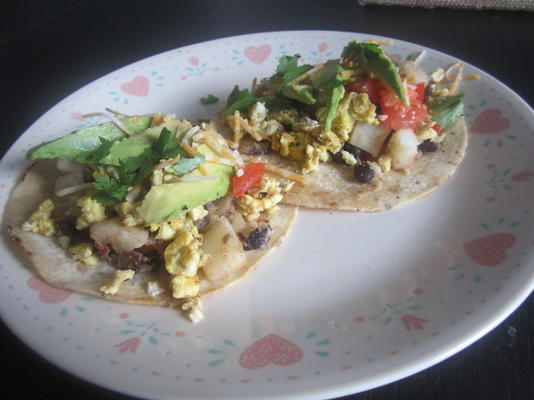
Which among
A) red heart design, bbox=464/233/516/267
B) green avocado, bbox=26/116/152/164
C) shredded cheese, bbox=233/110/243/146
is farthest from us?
shredded cheese, bbox=233/110/243/146

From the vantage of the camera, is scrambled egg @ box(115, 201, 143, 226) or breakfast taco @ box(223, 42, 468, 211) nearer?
scrambled egg @ box(115, 201, 143, 226)

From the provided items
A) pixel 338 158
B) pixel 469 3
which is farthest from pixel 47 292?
pixel 469 3

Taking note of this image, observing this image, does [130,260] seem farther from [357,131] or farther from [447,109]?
[447,109]

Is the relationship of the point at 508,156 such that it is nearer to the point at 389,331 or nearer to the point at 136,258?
the point at 389,331

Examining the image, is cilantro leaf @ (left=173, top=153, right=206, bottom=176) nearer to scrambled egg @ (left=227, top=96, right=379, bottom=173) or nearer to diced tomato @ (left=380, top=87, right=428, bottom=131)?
scrambled egg @ (left=227, top=96, right=379, bottom=173)

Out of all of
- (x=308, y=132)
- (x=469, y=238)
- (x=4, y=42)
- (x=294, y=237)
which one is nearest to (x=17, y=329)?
(x=294, y=237)

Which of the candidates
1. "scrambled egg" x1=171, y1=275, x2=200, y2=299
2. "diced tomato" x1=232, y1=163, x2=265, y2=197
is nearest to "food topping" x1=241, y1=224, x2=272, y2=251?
"diced tomato" x1=232, y1=163, x2=265, y2=197
